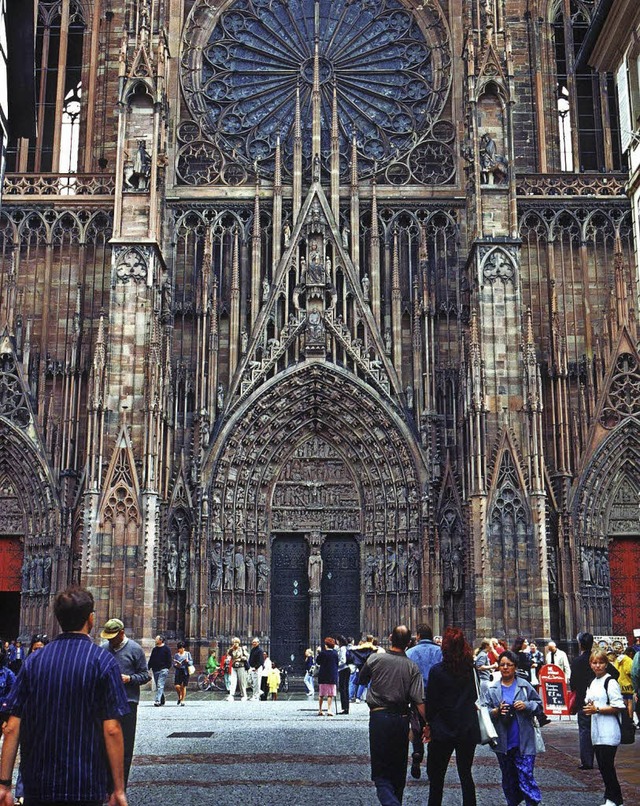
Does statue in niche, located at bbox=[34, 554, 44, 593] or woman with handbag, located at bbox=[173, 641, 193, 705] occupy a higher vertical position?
statue in niche, located at bbox=[34, 554, 44, 593]

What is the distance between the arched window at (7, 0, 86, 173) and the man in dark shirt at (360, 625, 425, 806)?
2548 cm

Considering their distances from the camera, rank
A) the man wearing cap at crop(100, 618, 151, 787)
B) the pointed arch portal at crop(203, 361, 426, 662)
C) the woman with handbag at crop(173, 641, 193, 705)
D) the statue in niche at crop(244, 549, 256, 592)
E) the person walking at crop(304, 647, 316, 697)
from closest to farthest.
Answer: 1. the man wearing cap at crop(100, 618, 151, 787)
2. the woman with handbag at crop(173, 641, 193, 705)
3. the person walking at crop(304, 647, 316, 697)
4. the pointed arch portal at crop(203, 361, 426, 662)
5. the statue in niche at crop(244, 549, 256, 592)

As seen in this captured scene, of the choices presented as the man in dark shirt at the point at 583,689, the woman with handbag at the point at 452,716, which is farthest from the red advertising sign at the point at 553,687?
the woman with handbag at the point at 452,716

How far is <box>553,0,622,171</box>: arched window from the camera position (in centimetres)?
3152

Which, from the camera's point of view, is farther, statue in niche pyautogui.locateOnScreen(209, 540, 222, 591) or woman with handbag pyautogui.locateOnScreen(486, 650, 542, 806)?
statue in niche pyautogui.locateOnScreen(209, 540, 222, 591)

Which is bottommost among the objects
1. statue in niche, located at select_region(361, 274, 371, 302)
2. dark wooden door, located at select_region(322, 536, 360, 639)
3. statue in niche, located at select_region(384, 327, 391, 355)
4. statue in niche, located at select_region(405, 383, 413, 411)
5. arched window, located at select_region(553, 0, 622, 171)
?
dark wooden door, located at select_region(322, 536, 360, 639)

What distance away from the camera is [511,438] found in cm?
2644

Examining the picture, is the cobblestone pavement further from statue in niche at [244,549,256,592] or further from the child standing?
statue in niche at [244,549,256,592]

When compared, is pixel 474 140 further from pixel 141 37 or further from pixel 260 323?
pixel 141 37

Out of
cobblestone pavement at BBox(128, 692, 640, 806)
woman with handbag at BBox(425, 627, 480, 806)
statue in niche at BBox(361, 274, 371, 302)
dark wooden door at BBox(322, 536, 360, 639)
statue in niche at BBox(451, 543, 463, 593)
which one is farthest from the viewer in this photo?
statue in niche at BBox(361, 274, 371, 302)

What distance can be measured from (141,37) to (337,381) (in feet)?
35.8

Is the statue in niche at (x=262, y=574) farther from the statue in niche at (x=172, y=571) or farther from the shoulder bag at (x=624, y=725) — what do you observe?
the shoulder bag at (x=624, y=725)

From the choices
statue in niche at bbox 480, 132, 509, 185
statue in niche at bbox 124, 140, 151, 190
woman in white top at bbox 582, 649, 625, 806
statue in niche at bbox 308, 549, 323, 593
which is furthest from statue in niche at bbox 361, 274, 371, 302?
woman in white top at bbox 582, 649, 625, 806

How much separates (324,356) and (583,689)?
17629 mm
